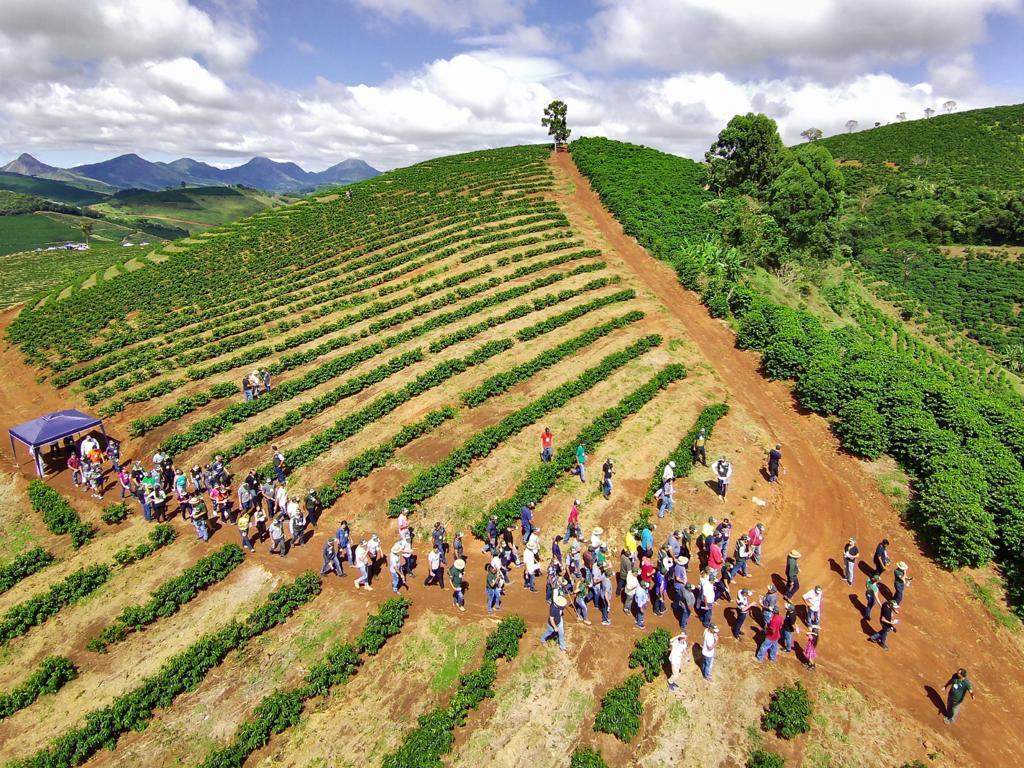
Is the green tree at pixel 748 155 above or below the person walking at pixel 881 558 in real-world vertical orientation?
above

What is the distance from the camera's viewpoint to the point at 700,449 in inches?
819

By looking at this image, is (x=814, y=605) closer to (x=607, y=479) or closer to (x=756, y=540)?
(x=756, y=540)

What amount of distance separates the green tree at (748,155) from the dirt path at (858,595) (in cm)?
4275

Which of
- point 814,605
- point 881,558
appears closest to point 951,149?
point 881,558

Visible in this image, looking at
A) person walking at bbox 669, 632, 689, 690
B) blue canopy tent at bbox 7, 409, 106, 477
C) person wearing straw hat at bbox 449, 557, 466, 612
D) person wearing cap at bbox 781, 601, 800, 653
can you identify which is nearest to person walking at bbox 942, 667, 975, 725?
person wearing cap at bbox 781, 601, 800, 653

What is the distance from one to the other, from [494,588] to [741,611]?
22.6ft

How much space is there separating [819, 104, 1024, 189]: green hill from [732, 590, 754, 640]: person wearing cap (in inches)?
4354

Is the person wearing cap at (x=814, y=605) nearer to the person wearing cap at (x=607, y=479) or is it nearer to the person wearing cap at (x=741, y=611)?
the person wearing cap at (x=741, y=611)

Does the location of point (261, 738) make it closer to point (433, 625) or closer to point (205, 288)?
point (433, 625)

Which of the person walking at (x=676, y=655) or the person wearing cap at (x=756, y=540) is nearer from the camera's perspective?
the person walking at (x=676, y=655)

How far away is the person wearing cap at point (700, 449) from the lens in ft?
67.8

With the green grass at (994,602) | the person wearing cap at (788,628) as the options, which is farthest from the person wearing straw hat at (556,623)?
the green grass at (994,602)

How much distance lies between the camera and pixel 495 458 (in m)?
21.9

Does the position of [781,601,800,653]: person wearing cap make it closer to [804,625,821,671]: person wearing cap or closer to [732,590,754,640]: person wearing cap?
[804,625,821,671]: person wearing cap
